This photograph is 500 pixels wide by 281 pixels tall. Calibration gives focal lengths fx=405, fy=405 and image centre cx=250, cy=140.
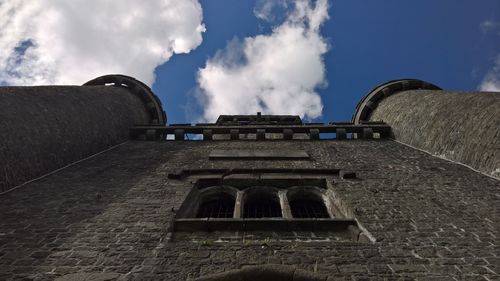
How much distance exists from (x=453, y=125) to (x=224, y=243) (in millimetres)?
7376

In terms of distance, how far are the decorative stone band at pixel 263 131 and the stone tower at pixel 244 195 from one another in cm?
4

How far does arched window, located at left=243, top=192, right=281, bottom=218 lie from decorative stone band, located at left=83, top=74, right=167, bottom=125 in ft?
30.6

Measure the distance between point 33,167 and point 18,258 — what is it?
3.75 meters

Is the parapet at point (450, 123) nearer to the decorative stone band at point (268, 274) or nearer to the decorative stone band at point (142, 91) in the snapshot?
the decorative stone band at point (268, 274)

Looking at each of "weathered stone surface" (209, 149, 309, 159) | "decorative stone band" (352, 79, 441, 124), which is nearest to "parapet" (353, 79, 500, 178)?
"decorative stone band" (352, 79, 441, 124)

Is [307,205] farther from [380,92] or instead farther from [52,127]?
[380,92]

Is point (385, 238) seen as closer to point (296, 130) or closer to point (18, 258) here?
point (18, 258)

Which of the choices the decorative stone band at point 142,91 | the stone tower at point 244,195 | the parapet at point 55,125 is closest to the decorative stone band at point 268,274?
the stone tower at point 244,195

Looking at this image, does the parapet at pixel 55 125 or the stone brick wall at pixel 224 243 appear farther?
the parapet at pixel 55 125

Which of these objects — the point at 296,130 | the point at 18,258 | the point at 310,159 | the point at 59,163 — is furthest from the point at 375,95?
the point at 18,258

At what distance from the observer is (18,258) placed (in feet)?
18.6

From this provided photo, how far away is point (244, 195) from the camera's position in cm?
860

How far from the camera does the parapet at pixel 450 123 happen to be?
9.08 metres

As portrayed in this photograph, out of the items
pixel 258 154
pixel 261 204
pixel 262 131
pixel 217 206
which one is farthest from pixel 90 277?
pixel 262 131
